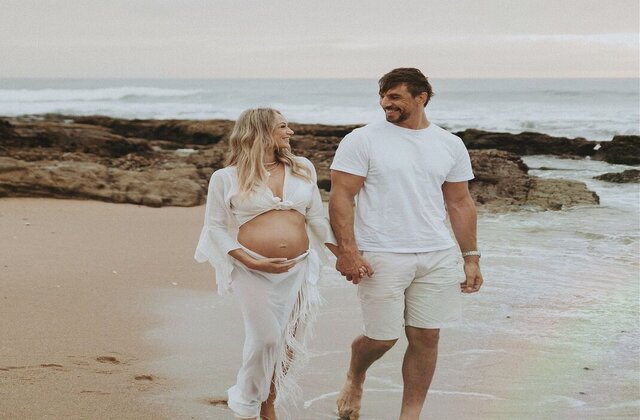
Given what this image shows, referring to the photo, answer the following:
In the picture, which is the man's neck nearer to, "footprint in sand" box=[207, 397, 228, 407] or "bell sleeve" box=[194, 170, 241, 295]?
"bell sleeve" box=[194, 170, 241, 295]

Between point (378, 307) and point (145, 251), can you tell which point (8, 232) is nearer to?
point (145, 251)

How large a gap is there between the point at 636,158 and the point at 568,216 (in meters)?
9.56

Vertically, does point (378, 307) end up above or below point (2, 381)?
above

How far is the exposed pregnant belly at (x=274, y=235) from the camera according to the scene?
405cm

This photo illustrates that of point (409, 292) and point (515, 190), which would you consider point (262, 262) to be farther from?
point (515, 190)

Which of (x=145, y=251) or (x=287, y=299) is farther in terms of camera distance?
(x=145, y=251)

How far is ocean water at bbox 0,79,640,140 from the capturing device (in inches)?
1491

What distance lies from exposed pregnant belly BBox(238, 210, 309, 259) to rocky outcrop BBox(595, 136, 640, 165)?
17755 mm

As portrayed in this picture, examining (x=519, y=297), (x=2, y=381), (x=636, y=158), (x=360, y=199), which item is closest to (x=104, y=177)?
(x=519, y=297)

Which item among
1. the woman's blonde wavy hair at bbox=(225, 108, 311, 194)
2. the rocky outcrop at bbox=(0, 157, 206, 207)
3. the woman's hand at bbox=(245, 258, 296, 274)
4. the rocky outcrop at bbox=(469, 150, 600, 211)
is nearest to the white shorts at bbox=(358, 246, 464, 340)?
the woman's hand at bbox=(245, 258, 296, 274)

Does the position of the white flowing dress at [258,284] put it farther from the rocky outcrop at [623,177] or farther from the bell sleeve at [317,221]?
the rocky outcrop at [623,177]

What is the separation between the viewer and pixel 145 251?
851 centimetres

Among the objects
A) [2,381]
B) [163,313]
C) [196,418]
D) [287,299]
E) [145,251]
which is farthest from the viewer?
[145,251]

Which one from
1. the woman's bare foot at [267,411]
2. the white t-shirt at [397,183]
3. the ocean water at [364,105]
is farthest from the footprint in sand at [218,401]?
the ocean water at [364,105]
